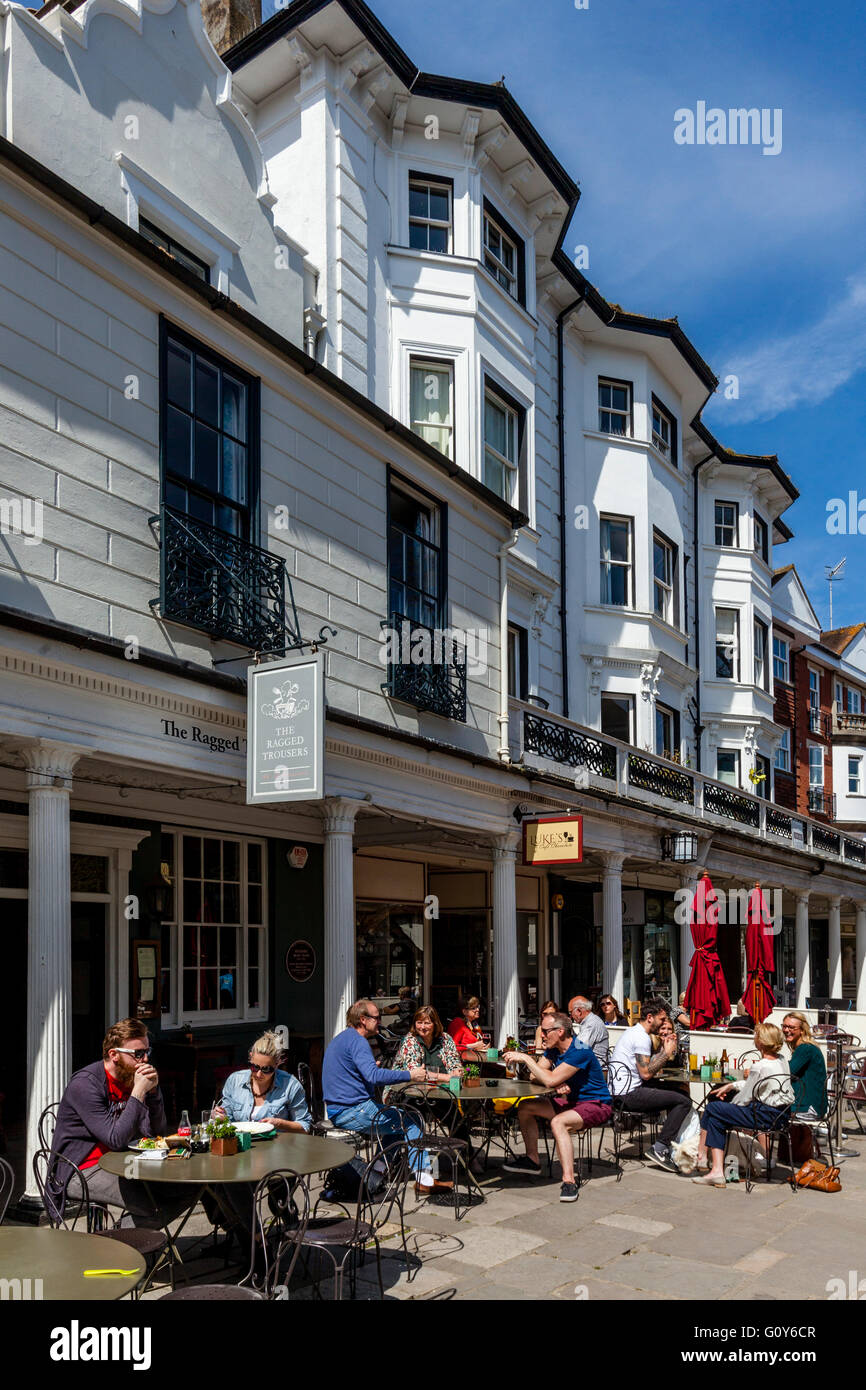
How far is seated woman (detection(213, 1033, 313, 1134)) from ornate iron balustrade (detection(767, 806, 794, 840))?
21.0m

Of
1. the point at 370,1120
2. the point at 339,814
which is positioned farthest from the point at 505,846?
the point at 370,1120

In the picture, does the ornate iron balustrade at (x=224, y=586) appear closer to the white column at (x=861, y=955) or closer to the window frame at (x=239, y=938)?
the window frame at (x=239, y=938)

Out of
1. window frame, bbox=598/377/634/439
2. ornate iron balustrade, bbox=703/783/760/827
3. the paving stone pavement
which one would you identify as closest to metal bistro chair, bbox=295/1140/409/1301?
the paving stone pavement

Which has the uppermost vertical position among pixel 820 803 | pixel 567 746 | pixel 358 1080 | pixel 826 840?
pixel 567 746

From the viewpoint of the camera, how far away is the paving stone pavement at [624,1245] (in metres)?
7.10

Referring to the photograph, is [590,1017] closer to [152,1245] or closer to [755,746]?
[152,1245]

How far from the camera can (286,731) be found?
32.9 feet

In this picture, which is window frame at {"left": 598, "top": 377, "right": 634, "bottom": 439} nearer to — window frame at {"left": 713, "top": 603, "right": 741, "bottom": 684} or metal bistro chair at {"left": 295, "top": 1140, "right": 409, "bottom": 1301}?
window frame at {"left": 713, "top": 603, "right": 741, "bottom": 684}

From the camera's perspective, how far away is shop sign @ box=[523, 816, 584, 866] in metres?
15.2

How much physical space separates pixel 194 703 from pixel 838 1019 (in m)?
11.5

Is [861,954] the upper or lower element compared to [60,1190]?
lower

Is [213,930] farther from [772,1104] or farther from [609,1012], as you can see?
[772,1104]

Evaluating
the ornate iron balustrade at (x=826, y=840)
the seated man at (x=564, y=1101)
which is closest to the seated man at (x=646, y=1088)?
the seated man at (x=564, y=1101)

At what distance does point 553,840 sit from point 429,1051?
215 inches
